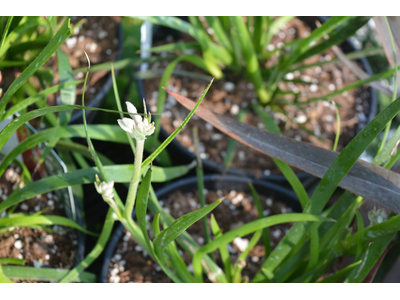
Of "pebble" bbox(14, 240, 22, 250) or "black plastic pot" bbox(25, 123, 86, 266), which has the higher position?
"black plastic pot" bbox(25, 123, 86, 266)

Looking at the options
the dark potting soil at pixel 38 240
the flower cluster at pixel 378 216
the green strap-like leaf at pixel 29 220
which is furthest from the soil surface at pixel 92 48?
the flower cluster at pixel 378 216

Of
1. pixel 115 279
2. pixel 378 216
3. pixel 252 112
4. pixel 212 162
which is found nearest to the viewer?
pixel 378 216

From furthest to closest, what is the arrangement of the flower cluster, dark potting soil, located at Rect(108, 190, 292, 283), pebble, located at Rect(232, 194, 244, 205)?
pebble, located at Rect(232, 194, 244, 205) < dark potting soil, located at Rect(108, 190, 292, 283) < the flower cluster

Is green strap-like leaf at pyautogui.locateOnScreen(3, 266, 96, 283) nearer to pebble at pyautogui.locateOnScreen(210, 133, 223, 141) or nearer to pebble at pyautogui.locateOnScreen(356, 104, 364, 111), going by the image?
pebble at pyautogui.locateOnScreen(210, 133, 223, 141)

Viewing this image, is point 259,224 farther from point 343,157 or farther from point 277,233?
point 277,233

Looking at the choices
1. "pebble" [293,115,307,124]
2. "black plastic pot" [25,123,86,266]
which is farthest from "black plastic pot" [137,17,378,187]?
"black plastic pot" [25,123,86,266]

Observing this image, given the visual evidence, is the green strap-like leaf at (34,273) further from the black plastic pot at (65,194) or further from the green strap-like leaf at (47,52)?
the green strap-like leaf at (47,52)

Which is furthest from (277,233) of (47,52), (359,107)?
(47,52)
